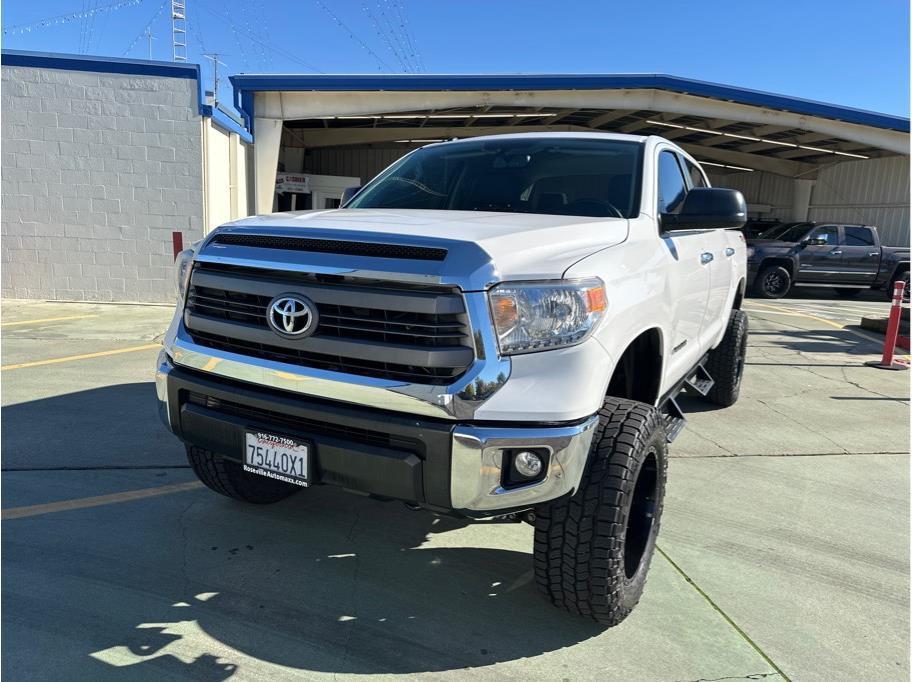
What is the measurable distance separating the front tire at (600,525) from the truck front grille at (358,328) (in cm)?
64

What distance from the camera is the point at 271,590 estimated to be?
2703 millimetres

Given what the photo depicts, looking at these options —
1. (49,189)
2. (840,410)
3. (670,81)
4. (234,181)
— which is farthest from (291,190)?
(840,410)

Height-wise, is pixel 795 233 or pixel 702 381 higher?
pixel 795 233

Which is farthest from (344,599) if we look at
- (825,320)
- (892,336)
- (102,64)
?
(825,320)

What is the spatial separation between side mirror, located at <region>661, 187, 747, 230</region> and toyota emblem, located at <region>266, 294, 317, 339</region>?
1798 millimetres

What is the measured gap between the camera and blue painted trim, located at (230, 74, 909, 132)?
1317 cm

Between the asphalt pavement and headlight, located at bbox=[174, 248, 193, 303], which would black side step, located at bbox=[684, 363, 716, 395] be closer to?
the asphalt pavement

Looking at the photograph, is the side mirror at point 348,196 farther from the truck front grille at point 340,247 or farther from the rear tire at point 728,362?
the rear tire at point 728,362

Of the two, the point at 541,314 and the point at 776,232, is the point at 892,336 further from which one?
the point at 776,232

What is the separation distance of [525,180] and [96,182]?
9.33 metres

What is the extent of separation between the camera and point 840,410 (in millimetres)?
5891

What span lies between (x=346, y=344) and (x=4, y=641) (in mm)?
1653

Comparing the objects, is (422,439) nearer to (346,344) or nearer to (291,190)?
(346,344)

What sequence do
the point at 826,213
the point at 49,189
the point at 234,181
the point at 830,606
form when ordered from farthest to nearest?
the point at 826,213, the point at 234,181, the point at 49,189, the point at 830,606
